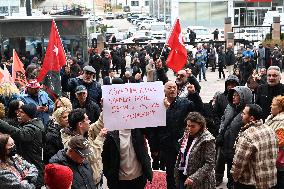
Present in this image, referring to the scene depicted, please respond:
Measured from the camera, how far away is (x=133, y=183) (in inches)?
283

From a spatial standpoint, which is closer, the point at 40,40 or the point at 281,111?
the point at 281,111

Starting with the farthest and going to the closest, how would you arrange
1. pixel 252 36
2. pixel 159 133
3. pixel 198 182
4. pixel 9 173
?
pixel 252 36
pixel 159 133
pixel 198 182
pixel 9 173

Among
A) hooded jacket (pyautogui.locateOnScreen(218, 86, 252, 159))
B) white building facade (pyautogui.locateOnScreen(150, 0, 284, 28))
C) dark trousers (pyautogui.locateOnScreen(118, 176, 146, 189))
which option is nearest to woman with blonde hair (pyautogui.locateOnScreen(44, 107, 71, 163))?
dark trousers (pyautogui.locateOnScreen(118, 176, 146, 189))

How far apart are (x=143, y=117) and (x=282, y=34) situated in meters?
27.7

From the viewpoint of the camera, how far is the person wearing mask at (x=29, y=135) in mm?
6889

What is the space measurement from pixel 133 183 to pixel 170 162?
119 cm

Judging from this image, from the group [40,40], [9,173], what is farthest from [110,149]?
[40,40]

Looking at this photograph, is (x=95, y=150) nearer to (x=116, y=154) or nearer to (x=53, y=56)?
(x=116, y=154)

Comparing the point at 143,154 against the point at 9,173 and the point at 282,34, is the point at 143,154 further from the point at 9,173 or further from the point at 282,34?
the point at 282,34

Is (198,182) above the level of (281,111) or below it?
below

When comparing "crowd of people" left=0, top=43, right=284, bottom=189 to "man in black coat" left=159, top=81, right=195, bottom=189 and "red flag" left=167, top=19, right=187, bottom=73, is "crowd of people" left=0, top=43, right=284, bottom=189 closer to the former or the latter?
"man in black coat" left=159, top=81, right=195, bottom=189

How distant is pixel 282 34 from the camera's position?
3331 cm

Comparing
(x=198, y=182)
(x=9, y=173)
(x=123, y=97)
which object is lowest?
(x=198, y=182)

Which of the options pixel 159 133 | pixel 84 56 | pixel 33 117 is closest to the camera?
pixel 33 117
